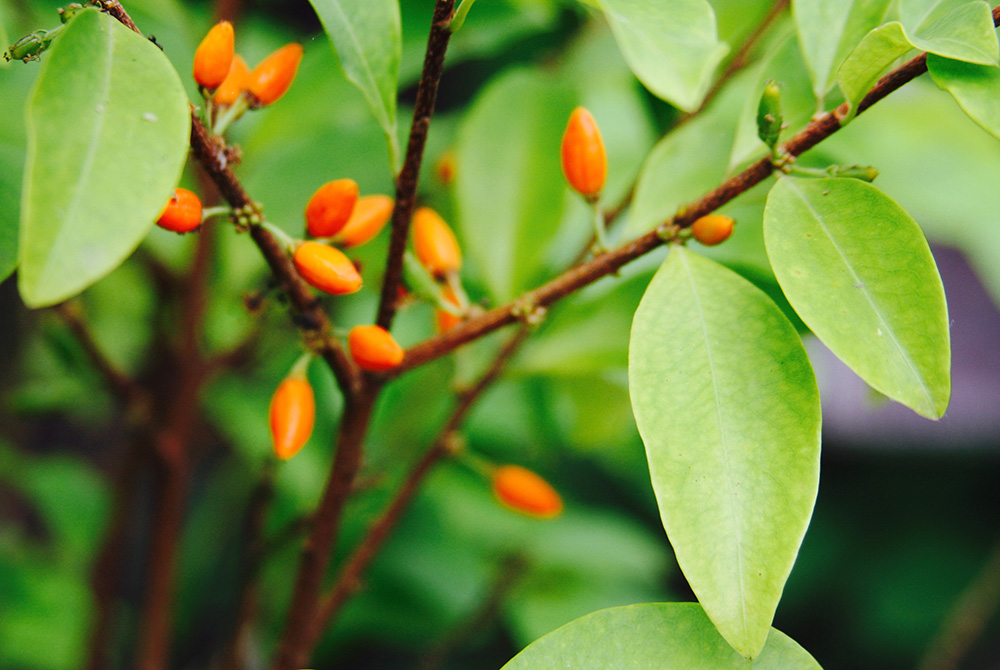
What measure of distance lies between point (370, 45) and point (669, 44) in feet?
0.50

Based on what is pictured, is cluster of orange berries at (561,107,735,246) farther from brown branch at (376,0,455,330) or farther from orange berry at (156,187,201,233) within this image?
orange berry at (156,187,201,233)

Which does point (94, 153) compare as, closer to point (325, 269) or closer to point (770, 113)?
point (325, 269)

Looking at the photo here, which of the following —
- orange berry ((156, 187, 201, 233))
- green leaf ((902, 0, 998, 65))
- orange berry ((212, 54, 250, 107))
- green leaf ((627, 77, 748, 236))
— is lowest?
green leaf ((627, 77, 748, 236))

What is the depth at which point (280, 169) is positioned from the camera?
0.70m

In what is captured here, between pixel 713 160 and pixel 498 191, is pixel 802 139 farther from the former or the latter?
pixel 498 191

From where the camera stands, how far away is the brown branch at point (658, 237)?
0.35m

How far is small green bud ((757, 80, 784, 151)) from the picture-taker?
33 cm

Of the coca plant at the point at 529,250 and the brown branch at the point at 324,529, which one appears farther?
the brown branch at the point at 324,529

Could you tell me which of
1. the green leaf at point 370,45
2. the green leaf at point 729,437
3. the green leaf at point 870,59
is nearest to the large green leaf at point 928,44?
the green leaf at point 870,59

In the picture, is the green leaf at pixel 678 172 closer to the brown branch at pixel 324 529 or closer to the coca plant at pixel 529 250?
the coca plant at pixel 529 250

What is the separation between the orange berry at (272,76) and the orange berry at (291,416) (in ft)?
0.50

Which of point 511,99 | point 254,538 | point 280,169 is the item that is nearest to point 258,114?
point 280,169

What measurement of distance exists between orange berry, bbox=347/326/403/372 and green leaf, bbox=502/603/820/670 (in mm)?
154

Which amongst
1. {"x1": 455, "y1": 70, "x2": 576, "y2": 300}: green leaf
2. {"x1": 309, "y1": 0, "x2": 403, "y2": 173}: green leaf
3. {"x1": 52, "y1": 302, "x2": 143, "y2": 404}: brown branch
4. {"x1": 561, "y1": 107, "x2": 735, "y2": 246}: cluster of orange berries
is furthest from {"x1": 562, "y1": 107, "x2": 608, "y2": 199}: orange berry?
{"x1": 52, "y1": 302, "x2": 143, "y2": 404}: brown branch
